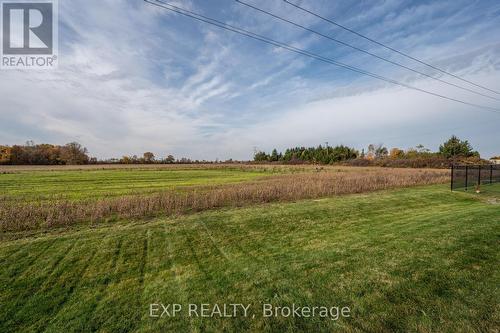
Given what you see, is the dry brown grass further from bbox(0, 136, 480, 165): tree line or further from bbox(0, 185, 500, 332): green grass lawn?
bbox(0, 136, 480, 165): tree line

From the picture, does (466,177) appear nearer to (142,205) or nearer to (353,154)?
(142,205)

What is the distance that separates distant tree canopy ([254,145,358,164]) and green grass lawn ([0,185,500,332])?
75.5m

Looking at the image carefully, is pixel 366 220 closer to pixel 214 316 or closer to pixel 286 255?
pixel 286 255

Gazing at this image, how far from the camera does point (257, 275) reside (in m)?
4.89

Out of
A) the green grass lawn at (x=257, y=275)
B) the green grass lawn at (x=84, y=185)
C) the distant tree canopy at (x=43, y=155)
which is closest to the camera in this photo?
the green grass lawn at (x=257, y=275)

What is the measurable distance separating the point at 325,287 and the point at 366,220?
6.02m

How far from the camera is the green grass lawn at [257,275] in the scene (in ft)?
11.5

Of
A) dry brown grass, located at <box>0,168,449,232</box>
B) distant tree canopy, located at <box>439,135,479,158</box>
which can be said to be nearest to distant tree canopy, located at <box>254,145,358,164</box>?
distant tree canopy, located at <box>439,135,479,158</box>

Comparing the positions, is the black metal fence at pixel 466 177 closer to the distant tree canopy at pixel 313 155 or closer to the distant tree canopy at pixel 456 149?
the distant tree canopy at pixel 456 149

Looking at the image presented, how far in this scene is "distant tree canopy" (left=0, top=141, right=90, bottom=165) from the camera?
245ft

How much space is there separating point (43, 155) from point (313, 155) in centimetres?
9386

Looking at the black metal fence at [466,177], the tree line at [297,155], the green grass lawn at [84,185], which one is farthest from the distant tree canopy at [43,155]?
the black metal fence at [466,177]

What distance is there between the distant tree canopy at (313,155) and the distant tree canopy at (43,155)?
75689 mm

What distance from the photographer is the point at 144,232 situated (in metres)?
7.80
